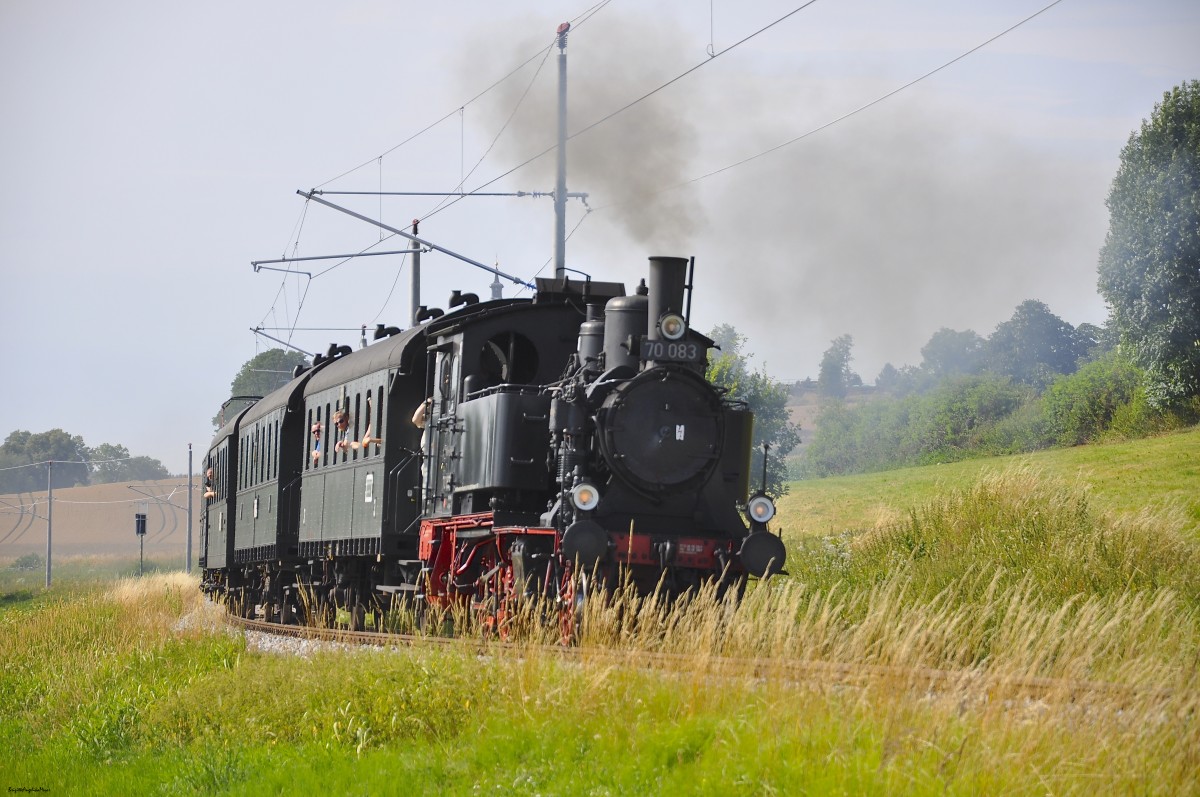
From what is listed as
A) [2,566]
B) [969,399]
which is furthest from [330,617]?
[2,566]

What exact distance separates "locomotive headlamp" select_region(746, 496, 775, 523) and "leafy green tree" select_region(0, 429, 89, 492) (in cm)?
14870

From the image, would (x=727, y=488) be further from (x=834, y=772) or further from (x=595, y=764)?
(x=834, y=772)

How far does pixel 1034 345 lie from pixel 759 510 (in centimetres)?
11313

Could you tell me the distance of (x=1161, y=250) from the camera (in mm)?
45594

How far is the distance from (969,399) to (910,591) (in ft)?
222

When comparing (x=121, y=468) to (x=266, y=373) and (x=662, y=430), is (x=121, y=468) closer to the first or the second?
(x=266, y=373)

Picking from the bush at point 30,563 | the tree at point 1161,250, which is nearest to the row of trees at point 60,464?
the bush at point 30,563

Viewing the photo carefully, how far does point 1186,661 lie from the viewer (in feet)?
24.9

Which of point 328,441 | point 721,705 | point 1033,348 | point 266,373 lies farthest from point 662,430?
point 1033,348

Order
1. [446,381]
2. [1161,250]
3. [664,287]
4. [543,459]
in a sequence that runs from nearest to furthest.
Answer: [664,287] → [543,459] → [446,381] → [1161,250]

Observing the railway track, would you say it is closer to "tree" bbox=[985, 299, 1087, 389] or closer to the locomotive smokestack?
the locomotive smokestack

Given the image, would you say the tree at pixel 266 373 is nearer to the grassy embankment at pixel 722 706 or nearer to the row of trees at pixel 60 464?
the row of trees at pixel 60 464

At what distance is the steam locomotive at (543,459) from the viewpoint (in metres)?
12.4

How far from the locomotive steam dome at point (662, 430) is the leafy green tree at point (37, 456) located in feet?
487
